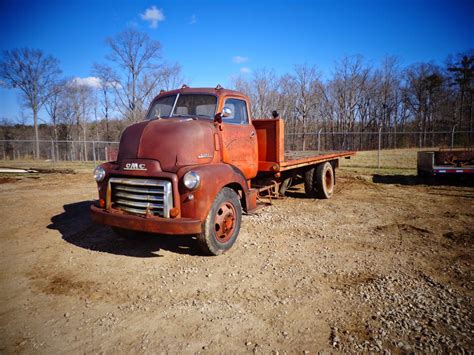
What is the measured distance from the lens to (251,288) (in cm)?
337

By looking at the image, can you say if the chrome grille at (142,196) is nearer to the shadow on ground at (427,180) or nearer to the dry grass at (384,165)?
the shadow on ground at (427,180)

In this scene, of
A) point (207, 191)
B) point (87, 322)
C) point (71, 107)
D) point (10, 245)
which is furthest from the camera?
point (71, 107)

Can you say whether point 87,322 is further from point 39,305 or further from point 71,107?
point 71,107

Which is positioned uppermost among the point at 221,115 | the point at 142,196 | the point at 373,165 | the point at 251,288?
the point at 221,115

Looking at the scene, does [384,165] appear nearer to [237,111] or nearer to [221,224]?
[237,111]

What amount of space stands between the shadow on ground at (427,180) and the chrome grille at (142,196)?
9.57 m

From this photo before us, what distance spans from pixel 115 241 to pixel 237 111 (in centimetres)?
319

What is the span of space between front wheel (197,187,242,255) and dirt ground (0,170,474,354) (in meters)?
0.20

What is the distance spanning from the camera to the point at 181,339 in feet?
8.23

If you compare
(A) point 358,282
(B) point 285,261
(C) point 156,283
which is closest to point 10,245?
(C) point 156,283

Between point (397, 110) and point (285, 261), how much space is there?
47.3 metres

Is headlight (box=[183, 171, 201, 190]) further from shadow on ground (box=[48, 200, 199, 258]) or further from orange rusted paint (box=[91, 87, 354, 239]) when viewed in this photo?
shadow on ground (box=[48, 200, 199, 258])

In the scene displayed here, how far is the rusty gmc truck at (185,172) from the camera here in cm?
379

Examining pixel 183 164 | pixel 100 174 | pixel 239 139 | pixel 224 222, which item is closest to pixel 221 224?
pixel 224 222
